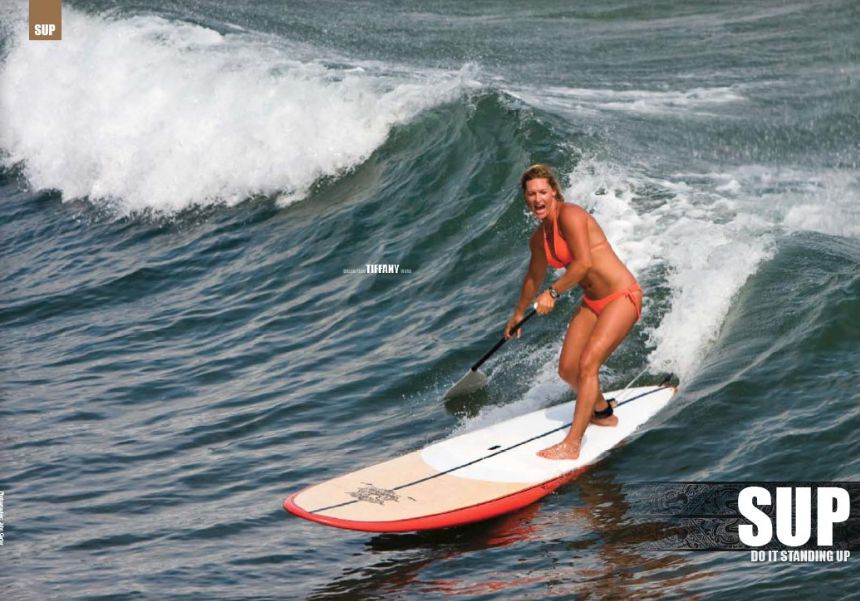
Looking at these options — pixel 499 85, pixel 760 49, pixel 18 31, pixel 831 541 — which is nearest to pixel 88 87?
pixel 18 31

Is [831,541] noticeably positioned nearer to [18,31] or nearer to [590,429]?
[590,429]

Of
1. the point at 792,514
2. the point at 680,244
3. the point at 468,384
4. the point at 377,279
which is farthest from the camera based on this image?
the point at 377,279

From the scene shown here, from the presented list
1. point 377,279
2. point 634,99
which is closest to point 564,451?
point 377,279

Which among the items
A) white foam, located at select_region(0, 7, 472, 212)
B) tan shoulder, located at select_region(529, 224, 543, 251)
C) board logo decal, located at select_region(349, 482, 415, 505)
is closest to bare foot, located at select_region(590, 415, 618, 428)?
tan shoulder, located at select_region(529, 224, 543, 251)

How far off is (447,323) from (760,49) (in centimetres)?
1045

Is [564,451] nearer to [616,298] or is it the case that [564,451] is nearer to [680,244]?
[616,298]

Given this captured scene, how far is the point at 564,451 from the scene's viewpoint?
7.27m

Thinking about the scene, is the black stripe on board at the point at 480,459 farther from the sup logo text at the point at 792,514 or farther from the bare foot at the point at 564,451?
the sup logo text at the point at 792,514

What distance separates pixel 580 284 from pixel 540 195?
60 cm

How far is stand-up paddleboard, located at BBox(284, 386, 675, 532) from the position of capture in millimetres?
6633

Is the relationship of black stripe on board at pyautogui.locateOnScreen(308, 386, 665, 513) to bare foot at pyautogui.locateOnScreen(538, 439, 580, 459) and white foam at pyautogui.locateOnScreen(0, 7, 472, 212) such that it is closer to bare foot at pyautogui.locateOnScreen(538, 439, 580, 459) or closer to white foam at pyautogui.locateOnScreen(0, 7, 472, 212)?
bare foot at pyautogui.locateOnScreen(538, 439, 580, 459)

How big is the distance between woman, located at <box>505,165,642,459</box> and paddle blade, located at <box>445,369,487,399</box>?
1164 millimetres

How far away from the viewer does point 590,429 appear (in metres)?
7.68

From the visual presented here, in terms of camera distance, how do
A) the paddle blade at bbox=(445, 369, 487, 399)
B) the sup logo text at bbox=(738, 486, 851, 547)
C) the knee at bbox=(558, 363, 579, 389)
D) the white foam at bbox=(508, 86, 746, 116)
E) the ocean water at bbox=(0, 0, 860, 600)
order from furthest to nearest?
1. the white foam at bbox=(508, 86, 746, 116)
2. the paddle blade at bbox=(445, 369, 487, 399)
3. the knee at bbox=(558, 363, 579, 389)
4. the ocean water at bbox=(0, 0, 860, 600)
5. the sup logo text at bbox=(738, 486, 851, 547)
